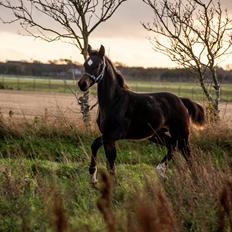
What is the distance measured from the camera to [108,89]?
26.6 feet

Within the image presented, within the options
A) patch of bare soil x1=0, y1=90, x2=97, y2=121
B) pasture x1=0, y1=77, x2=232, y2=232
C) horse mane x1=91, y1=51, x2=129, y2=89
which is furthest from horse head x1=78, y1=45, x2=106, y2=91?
patch of bare soil x1=0, y1=90, x2=97, y2=121

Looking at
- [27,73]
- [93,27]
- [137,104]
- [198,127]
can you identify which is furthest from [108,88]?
[27,73]

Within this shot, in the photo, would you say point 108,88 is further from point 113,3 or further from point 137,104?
point 113,3

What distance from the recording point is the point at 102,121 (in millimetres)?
7895

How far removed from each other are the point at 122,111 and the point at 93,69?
2.55 ft

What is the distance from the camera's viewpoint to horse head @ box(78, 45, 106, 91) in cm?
768

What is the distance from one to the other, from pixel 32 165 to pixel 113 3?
632 cm

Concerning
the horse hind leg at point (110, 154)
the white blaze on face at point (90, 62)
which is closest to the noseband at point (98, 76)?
the white blaze on face at point (90, 62)

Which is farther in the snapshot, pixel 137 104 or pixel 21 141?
pixel 21 141

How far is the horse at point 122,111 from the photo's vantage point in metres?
7.85

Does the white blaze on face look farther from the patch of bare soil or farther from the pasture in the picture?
the patch of bare soil

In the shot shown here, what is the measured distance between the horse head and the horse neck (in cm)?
11

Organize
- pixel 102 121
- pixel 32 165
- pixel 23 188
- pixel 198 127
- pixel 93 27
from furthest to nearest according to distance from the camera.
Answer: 1. pixel 93 27
2. pixel 198 127
3. pixel 32 165
4. pixel 102 121
5. pixel 23 188

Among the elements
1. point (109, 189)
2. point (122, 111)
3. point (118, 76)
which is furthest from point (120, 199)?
point (109, 189)
